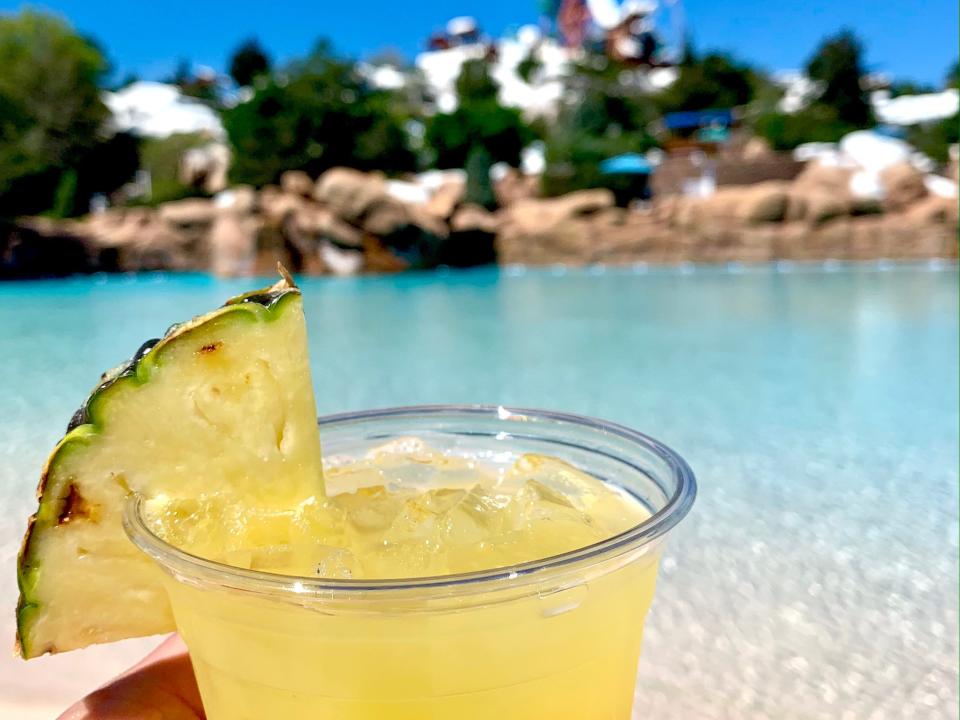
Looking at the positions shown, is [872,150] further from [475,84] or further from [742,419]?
[742,419]

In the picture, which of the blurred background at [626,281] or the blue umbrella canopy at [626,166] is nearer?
the blurred background at [626,281]

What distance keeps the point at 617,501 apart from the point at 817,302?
804cm

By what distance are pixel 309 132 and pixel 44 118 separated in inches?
277

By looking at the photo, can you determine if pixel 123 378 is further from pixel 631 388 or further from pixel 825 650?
pixel 631 388

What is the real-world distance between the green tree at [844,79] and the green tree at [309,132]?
41.2 ft

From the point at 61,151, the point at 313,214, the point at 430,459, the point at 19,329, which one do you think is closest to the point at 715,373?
the point at 430,459

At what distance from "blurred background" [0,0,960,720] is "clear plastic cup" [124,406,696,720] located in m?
0.75

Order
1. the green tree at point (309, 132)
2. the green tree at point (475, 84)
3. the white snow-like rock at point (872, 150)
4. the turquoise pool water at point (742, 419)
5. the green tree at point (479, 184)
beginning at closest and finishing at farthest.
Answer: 1. the turquoise pool water at point (742, 419)
2. the green tree at point (479, 184)
3. the white snow-like rock at point (872, 150)
4. the green tree at point (309, 132)
5. the green tree at point (475, 84)

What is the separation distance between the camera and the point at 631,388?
13.1ft

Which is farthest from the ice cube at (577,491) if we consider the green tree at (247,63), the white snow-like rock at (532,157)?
the green tree at (247,63)

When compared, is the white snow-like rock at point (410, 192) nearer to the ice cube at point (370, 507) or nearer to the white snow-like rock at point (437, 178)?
the white snow-like rock at point (437, 178)

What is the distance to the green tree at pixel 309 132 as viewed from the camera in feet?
64.1

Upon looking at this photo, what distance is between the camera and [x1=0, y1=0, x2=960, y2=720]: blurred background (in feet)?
5.32

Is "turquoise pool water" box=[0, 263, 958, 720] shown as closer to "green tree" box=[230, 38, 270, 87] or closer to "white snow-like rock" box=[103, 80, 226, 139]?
"white snow-like rock" box=[103, 80, 226, 139]
